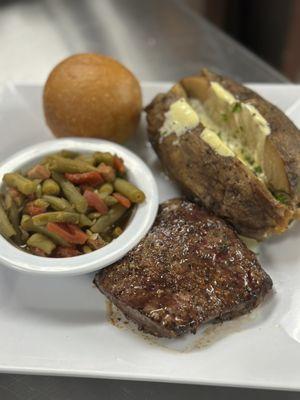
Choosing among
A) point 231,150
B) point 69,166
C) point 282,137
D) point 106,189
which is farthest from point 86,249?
point 282,137

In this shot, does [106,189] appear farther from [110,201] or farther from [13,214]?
[13,214]

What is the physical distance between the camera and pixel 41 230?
1.91 meters

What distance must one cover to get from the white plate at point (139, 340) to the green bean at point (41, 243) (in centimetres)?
16

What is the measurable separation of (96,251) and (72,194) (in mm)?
268

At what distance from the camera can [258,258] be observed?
6.63 feet

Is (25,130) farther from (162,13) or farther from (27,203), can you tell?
(162,13)

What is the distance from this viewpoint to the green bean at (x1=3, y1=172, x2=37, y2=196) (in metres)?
1.98

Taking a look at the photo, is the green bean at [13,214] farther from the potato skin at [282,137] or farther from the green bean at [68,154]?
the potato skin at [282,137]

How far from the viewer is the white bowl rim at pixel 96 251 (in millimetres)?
1813

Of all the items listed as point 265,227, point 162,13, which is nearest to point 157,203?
point 265,227

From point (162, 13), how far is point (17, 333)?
313 centimetres

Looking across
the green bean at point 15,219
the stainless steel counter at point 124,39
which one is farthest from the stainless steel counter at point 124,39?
the green bean at point 15,219

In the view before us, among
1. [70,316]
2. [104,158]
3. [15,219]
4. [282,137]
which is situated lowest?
[70,316]

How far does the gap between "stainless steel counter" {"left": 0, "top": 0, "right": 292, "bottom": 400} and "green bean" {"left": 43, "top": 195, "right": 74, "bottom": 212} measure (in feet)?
5.73
